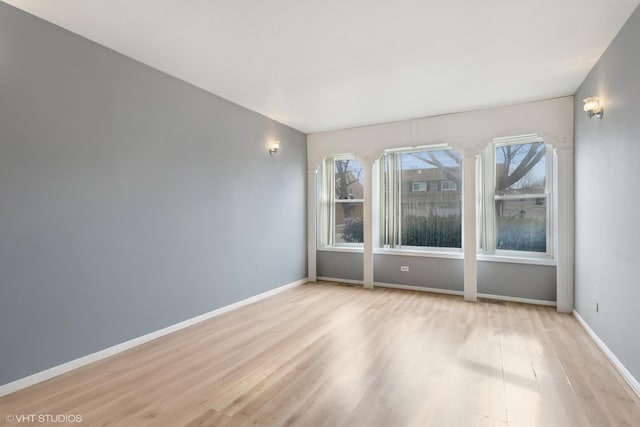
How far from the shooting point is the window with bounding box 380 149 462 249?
518 cm

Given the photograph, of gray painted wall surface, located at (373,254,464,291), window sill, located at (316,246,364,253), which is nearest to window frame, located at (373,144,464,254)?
gray painted wall surface, located at (373,254,464,291)

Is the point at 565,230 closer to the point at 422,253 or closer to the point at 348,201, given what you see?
the point at 422,253

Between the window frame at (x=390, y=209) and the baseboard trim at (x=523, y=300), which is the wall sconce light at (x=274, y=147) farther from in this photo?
the baseboard trim at (x=523, y=300)

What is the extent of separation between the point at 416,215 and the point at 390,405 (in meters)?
3.76

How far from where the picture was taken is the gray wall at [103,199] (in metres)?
2.35

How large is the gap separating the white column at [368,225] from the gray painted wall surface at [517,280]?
168cm

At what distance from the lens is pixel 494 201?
4824 mm

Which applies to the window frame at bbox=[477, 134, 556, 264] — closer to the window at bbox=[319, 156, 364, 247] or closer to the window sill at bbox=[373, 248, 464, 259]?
the window sill at bbox=[373, 248, 464, 259]

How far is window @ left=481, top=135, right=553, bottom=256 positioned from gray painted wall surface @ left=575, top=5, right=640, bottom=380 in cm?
86

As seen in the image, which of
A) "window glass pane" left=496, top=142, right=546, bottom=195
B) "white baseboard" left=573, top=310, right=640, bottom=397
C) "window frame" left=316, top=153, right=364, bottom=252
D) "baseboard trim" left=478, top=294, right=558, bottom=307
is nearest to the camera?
"white baseboard" left=573, top=310, right=640, bottom=397

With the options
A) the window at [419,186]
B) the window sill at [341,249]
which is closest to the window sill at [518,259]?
the window at [419,186]

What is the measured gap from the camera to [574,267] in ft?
13.1

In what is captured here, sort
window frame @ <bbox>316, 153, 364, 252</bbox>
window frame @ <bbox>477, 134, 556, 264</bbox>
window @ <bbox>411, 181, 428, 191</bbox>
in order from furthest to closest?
window frame @ <bbox>316, 153, 364, 252</bbox>
window @ <bbox>411, 181, 428, 191</bbox>
window frame @ <bbox>477, 134, 556, 264</bbox>

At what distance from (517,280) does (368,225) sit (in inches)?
90.7
